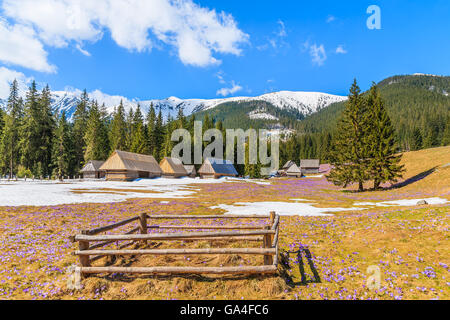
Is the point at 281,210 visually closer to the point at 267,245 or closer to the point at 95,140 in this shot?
the point at 267,245

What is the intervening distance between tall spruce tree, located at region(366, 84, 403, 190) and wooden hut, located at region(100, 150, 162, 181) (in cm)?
5219

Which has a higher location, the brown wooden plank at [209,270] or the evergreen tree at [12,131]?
the evergreen tree at [12,131]

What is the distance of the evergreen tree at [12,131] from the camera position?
6031cm

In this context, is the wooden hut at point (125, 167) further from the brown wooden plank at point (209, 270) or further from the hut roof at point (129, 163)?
the brown wooden plank at point (209, 270)

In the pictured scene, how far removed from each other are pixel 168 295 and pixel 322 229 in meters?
9.70

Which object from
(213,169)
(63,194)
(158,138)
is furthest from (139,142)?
(63,194)

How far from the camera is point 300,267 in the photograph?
794 cm

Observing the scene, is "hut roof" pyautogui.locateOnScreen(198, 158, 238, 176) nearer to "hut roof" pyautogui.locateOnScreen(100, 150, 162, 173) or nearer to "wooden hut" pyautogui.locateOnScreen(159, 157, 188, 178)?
"wooden hut" pyautogui.locateOnScreen(159, 157, 188, 178)

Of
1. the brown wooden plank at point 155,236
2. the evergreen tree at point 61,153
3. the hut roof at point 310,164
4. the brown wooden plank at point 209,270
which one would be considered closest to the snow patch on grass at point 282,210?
the brown wooden plank at point 155,236

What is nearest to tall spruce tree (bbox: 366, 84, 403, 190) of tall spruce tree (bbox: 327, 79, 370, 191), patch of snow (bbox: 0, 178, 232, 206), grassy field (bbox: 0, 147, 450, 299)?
tall spruce tree (bbox: 327, 79, 370, 191)

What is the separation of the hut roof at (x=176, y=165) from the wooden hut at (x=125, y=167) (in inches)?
328

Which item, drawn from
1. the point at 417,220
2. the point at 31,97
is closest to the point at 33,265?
the point at 417,220
